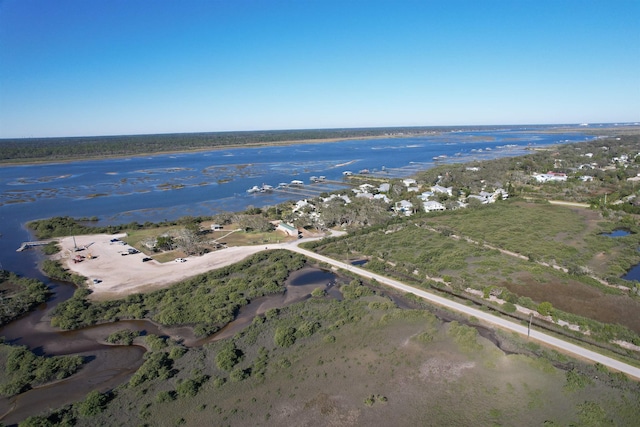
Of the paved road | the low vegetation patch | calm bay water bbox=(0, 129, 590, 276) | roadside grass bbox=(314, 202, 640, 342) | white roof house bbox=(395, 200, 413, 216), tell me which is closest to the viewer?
the paved road

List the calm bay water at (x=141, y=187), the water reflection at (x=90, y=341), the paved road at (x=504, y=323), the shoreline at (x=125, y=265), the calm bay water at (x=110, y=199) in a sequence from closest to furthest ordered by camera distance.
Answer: the water reflection at (x=90, y=341)
the paved road at (x=504, y=323)
the calm bay water at (x=110, y=199)
the shoreline at (x=125, y=265)
the calm bay water at (x=141, y=187)

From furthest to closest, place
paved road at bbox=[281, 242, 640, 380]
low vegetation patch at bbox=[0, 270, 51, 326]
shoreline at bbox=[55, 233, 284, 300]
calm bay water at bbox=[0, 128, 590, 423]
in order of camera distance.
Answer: shoreline at bbox=[55, 233, 284, 300] < low vegetation patch at bbox=[0, 270, 51, 326] < calm bay water at bbox=[0, 128, 590, 423] < paved road at bbox=[281, 242, 640, 380]

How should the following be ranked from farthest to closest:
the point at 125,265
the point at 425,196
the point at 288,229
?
1. the point at 425,196
2. the point at 288,229
3. the point at 125,265

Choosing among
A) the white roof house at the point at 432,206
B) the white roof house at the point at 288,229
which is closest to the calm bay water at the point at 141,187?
the white roof house at the point at 288,229

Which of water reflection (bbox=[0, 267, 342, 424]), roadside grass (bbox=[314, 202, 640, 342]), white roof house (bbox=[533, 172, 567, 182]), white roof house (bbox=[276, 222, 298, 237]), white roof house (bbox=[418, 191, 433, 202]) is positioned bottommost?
water reflection (bbox=[0, 267, 342, 424])

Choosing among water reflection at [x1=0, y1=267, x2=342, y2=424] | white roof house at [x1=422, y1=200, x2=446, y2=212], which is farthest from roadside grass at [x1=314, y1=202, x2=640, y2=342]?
water reflection at [x1=0, y1=267, x2=342, y2=424]

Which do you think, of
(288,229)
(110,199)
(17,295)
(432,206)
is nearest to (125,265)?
(17,295)

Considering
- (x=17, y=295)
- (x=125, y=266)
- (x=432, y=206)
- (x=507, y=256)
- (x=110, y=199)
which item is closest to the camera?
(x=17, y=295)

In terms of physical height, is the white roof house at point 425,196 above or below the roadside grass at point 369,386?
above

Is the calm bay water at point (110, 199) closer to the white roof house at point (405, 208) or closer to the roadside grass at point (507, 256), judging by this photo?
the roadside grass at point (507, 256)

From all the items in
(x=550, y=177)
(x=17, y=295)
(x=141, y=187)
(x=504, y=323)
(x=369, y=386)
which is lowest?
(x=369, y=386)

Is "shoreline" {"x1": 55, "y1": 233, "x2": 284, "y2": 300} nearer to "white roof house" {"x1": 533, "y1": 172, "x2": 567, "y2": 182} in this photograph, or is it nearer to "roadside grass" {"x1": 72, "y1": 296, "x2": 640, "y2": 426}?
"roadside grass" {"x1": 72, "y1": 296, "x2": 640, "y2": 426}

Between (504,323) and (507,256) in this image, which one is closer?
(504,323)

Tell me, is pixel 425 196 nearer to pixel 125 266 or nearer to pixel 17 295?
pixel 125 266
